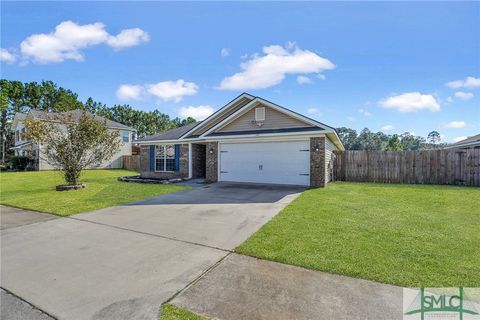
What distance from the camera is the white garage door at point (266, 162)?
11.9 m

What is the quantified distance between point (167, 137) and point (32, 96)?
42432mm

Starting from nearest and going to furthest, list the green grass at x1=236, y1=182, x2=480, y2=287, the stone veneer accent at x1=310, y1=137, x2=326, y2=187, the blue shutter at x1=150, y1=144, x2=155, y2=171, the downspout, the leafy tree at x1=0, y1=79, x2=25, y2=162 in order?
the green grass at x1=236, y1=182, x2=480, y2=287 → the stone veneer accent at x1=310, y1=137, x2=326, y2=187 → the downspout → the blue shutter at x1=150, y1=144, x2=155, y2=171 → the leafy tree at x1=0, y1=79, x2=25, y2=162

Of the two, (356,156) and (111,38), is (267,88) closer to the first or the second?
(356,156)

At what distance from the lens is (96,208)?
757 centimetres

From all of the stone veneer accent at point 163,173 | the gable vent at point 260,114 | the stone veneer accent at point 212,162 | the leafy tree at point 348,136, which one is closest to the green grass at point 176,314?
the gable vent at point 260,114

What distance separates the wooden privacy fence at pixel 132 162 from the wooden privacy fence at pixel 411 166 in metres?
20.0

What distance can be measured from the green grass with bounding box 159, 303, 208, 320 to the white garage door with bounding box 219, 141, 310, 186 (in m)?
10.0

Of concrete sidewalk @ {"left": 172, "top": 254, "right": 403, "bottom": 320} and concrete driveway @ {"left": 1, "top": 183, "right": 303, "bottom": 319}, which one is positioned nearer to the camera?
concrete sidewalk @ {"left": 172, "top": 254, "right": 403, "bottom": 320}

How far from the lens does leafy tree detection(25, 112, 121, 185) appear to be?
37.2 feet

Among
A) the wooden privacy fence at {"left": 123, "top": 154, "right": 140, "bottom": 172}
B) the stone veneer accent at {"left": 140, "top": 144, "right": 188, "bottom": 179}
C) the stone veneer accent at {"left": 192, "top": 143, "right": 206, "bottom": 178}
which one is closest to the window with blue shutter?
the stone veneer accent at {"left": 140, "top": 144, "right": 188, "bottom": 179}

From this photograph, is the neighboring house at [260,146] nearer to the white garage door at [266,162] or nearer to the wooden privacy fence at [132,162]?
the white garage door at [266,162]

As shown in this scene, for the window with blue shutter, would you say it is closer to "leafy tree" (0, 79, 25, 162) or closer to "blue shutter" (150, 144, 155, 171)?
"blue shutter" (150, 144, 155, 171)

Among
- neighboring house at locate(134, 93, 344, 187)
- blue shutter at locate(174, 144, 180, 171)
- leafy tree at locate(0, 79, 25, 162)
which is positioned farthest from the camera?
leafy tree at locate(0, 79, 25, 162)

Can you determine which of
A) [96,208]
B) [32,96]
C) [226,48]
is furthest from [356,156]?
[32,96]
